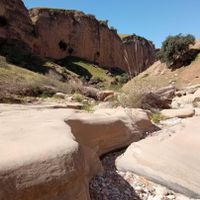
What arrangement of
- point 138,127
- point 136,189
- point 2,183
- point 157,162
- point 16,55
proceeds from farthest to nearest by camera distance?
point 16,55 → point 138,127 → point 157,162 → point 136,189 → point 2,183

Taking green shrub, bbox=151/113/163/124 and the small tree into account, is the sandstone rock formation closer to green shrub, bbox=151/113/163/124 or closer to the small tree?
green shrub, bbox=151/113/163/124

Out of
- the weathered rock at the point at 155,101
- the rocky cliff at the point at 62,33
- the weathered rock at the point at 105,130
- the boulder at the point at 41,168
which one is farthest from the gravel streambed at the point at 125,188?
the rocky cliff at the point at 62,33

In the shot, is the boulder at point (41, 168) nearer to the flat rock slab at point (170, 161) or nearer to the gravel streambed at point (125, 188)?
the gravel streambed at point (125, 188)

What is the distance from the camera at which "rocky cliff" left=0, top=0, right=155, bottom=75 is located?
125 ft

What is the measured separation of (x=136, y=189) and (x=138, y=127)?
1.83 m

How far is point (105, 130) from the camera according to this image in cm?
365

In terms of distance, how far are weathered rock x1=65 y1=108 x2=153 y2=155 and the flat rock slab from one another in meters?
0.27

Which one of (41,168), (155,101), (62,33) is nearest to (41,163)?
(41,168)

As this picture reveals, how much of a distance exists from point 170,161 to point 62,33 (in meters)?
47.7

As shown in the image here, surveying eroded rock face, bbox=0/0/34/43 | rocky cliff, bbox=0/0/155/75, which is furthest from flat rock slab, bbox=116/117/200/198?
eroded rock face, bbox=0/0/34/43

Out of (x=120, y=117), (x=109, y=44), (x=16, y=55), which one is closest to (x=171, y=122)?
(x=120, y=117)

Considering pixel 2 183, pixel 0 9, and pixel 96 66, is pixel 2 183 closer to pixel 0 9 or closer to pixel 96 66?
pixel 0 9

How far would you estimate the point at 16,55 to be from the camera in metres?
32.4

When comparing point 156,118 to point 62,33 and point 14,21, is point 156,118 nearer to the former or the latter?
point 14,21
